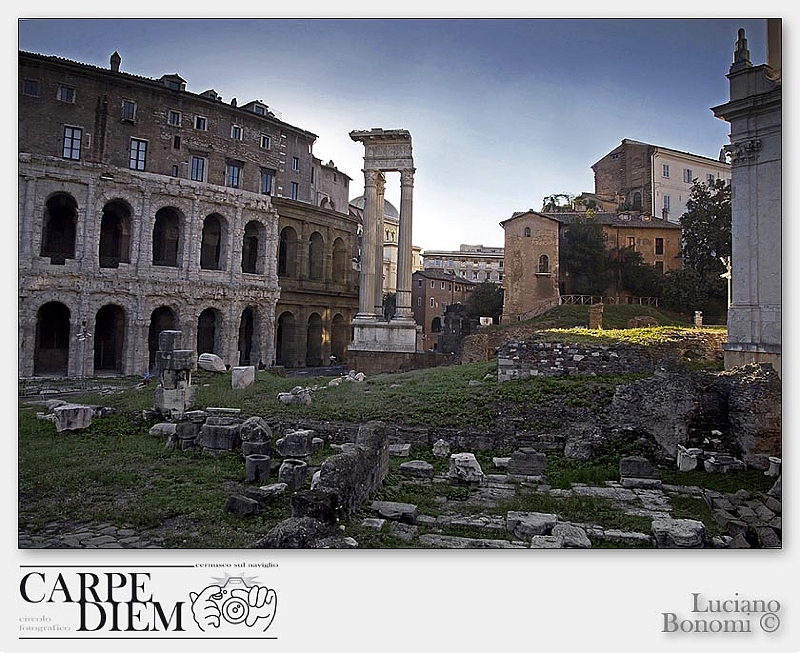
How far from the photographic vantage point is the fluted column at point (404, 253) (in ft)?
35.5

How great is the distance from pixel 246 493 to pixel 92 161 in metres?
6.71

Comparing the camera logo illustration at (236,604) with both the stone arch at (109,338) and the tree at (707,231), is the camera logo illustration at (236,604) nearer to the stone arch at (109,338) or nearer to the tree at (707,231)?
the stone arch at (109,338)

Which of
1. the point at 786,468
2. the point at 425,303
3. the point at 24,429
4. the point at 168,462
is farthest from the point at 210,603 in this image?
the point at 425,303

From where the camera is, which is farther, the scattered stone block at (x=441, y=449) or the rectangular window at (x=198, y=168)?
the rectangular window at (x=198, y=168)

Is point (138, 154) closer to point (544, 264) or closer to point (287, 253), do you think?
point (287, 253)

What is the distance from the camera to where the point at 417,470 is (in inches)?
236

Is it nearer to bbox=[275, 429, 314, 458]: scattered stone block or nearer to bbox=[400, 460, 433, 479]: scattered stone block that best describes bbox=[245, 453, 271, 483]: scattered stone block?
bbox=[275, 429, 314, 458]: scattered stone block

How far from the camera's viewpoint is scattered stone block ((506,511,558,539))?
493 centimetres

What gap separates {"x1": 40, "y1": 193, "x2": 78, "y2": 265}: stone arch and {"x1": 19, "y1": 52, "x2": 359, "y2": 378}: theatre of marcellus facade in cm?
2

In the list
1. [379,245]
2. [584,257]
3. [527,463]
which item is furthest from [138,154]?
[527,463]

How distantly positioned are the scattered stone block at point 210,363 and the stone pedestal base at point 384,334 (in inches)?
112

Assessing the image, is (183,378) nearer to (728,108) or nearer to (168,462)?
(168,462)

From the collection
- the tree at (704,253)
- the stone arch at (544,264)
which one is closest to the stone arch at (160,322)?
the stone arch at (544,264)

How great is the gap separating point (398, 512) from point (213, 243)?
7852 mm
